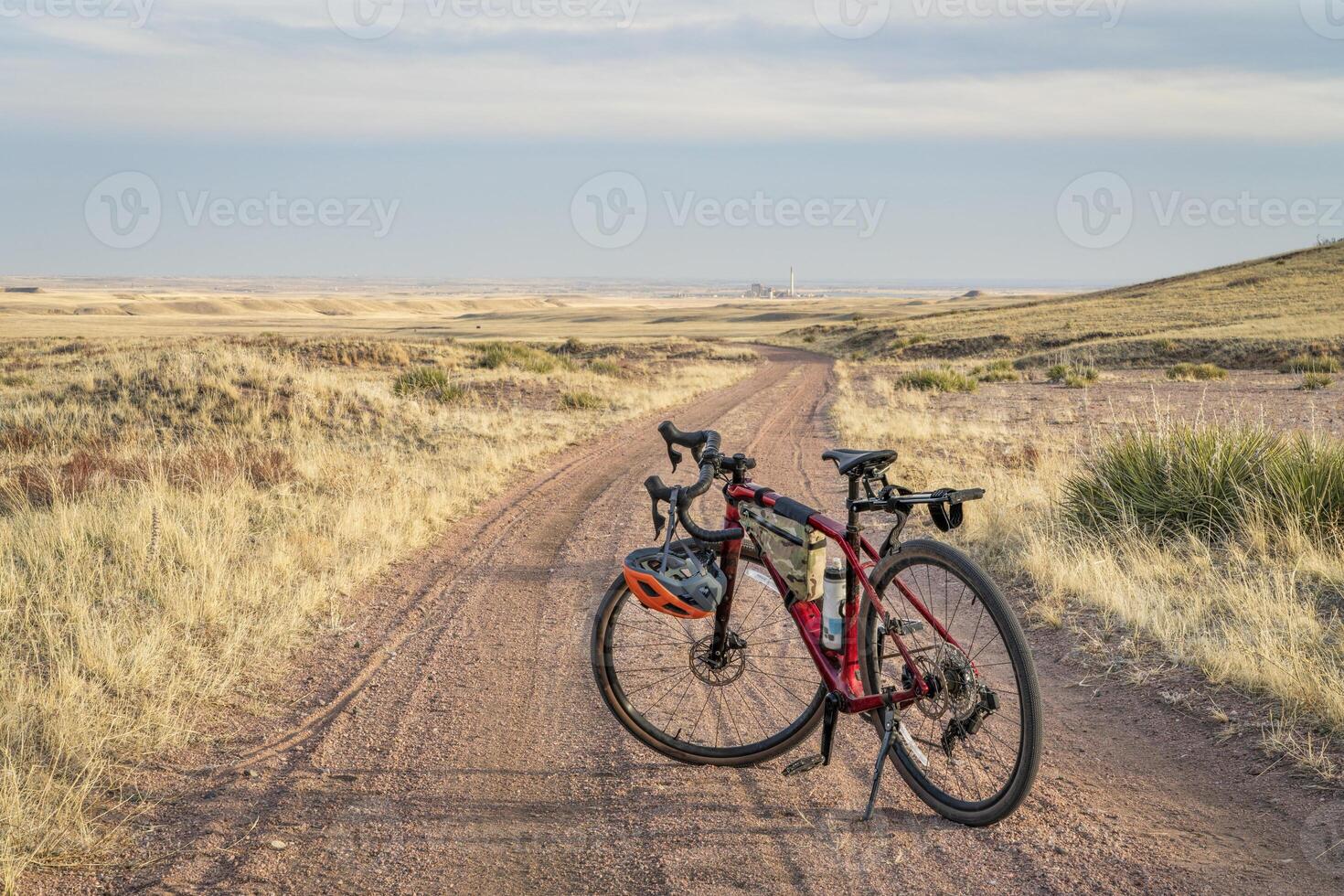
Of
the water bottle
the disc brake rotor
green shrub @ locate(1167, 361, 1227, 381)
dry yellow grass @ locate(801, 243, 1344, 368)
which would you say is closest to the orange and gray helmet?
the disc brake rotor

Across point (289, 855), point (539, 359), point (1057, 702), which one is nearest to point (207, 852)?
point (289, 855)

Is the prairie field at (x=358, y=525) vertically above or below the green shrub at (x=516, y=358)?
below

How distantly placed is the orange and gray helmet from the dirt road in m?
0.81

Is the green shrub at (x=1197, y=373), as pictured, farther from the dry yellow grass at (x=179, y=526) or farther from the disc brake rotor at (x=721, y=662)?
the disc brake rotor at (x=721, y=662)

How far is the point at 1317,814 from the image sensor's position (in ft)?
12.1

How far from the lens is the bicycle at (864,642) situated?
361cm

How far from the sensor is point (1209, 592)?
21.6 ft

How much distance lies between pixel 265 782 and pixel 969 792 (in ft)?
9.95

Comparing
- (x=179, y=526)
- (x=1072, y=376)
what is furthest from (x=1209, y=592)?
(x=1072, y=376)

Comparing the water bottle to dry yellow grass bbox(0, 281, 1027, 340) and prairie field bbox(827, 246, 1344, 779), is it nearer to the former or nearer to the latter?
prairie field bbox(827, 246, 1344, 779)

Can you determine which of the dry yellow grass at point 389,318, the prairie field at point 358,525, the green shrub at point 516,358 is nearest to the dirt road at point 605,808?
the prairie field at point 358,525

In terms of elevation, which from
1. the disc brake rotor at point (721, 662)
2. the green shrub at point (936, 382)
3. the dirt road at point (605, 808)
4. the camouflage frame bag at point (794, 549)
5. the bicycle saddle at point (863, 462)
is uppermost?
the bicycle saddle at point (863, 462)

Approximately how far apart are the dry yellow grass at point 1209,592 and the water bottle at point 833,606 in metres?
2.09

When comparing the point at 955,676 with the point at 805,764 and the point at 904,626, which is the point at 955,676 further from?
the point at 805,764
